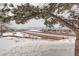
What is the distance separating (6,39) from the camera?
147 centimetres

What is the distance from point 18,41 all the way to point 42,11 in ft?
1.11

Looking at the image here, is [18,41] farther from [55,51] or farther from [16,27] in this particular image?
[55,51]

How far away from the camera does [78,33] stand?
1.48m

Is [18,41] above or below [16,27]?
below

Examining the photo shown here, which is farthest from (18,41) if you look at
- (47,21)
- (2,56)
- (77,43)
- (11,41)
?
(77,43)

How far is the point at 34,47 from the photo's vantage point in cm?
148

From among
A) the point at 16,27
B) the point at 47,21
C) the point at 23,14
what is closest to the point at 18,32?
the point at 16,27

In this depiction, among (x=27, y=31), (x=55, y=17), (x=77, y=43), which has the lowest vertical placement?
(x=77, y=43)

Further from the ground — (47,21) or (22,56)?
(47,21)

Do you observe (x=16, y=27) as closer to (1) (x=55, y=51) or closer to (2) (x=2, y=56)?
(2) (x=2, y=56)

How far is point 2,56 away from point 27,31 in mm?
312

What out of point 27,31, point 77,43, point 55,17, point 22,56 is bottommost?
point 22,56

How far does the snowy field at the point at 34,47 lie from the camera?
1469 mm

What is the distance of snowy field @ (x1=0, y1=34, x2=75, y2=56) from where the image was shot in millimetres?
1469
